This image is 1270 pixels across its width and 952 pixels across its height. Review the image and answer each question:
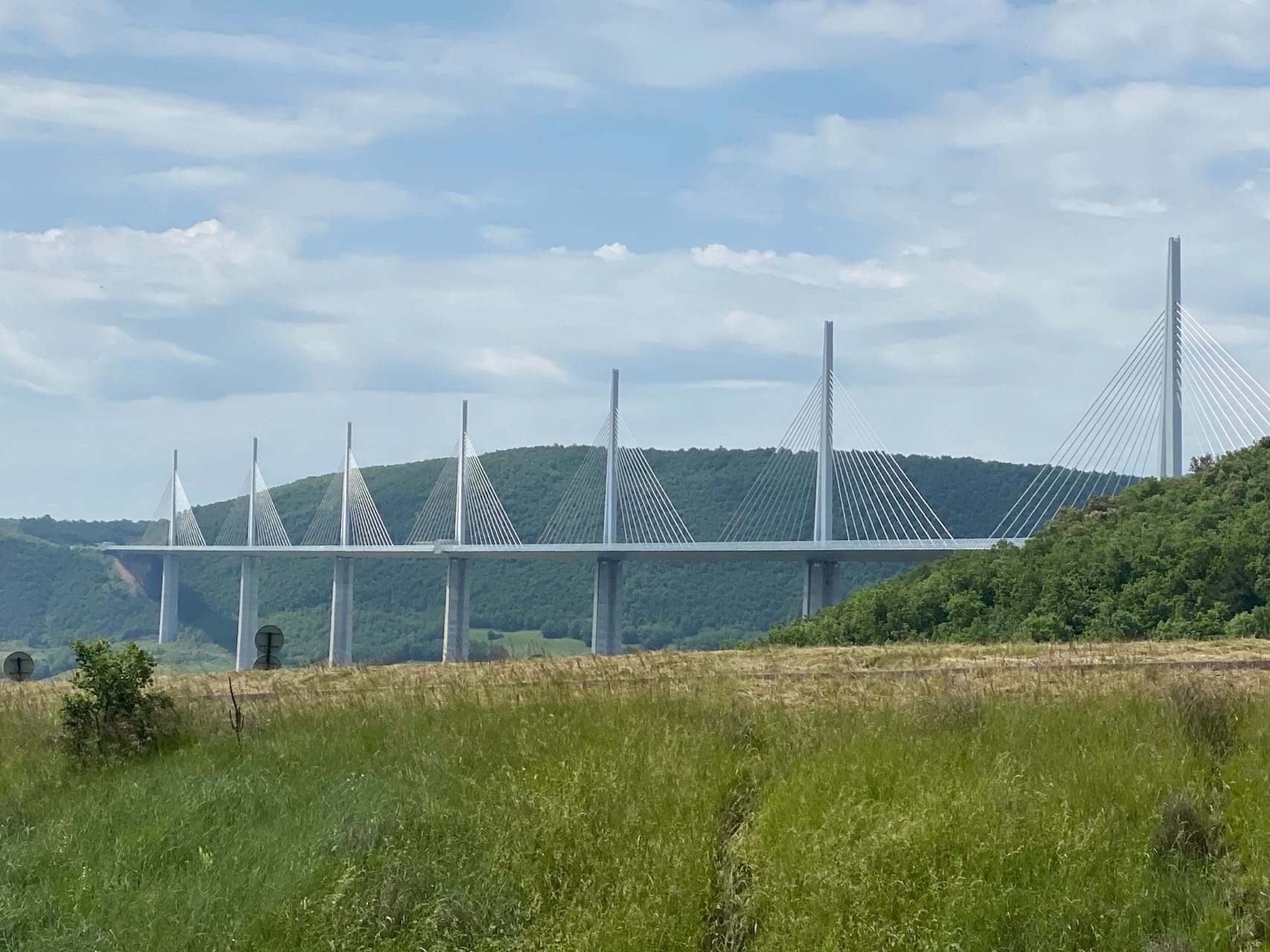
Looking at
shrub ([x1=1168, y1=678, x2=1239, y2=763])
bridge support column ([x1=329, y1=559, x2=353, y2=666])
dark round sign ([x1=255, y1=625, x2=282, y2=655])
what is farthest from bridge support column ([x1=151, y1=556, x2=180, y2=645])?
shrub ([x1=1168, y1=678, x2=1239, y2=763])

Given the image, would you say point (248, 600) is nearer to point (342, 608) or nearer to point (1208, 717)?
point (342, 608)

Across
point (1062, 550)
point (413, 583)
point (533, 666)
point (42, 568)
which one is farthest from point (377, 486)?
point (533, 666)

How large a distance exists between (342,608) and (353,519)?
285 inches

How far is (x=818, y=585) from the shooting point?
64562 mm

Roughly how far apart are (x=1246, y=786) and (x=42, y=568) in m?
156

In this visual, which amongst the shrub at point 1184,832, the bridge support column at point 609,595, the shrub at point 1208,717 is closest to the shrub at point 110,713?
the shrub at point 1184,832

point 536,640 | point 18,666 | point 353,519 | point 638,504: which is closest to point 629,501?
point 638,504

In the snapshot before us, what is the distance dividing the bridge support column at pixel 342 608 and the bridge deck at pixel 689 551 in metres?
0.96

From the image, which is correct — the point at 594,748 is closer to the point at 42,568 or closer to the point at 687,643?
the point at 687,643

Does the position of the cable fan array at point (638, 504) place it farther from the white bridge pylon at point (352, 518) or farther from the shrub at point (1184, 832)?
the shrub at point (1184, 832)

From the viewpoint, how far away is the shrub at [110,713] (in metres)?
11.2

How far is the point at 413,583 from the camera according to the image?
120000mm

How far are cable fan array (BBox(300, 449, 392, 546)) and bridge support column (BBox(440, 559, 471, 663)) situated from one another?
1027 cm

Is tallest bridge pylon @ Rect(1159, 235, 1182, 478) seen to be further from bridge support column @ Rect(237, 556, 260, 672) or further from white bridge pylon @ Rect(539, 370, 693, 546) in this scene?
bridge support column @ Rect(237, 556, 260, 672)
